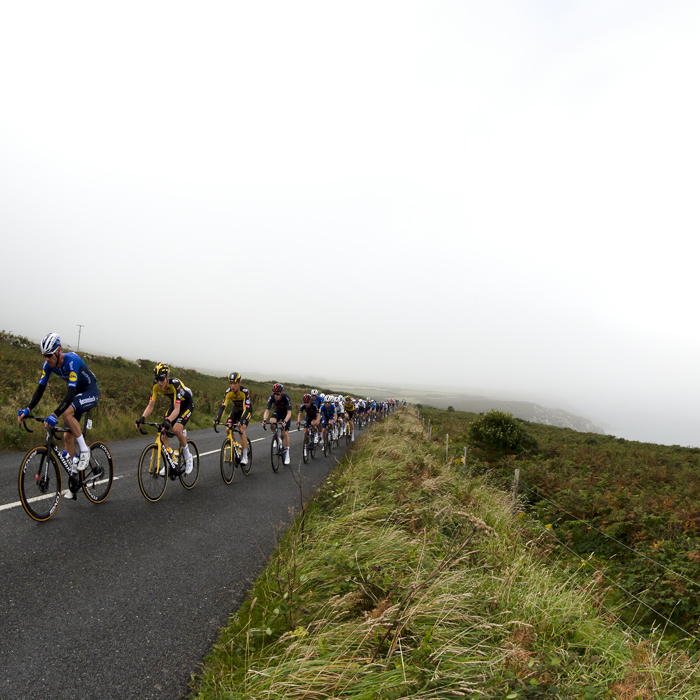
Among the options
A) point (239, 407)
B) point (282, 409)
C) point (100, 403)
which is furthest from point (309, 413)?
point (100, 403)

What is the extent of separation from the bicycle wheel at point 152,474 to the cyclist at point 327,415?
7669 millimetres

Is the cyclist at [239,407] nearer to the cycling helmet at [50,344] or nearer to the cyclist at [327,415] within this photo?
the cycling helmet at [50,344]

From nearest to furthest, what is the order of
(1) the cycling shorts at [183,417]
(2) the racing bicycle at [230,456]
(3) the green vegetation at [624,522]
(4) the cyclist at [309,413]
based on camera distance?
(3) the green vegetation at [624,522] < (1) the cycling shorts at [183,417] < (2) the racing bicycle at [230,456] < (4) the cyclist at [309,413]

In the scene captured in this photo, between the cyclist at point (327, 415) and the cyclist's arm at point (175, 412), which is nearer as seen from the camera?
the cyclist's arm at point (175, 412)

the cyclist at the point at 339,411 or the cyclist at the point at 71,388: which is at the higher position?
the cyclist at the point at 71,388

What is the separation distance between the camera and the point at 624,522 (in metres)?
8.03

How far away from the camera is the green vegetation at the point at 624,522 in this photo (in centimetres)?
567

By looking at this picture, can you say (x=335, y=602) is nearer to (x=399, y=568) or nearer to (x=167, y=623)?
(x=399, y=568)

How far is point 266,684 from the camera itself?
255 centimetres

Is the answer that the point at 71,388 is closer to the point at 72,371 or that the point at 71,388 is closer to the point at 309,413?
the point at 72,371

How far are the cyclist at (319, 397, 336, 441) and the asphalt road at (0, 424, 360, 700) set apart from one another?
23.8 ft

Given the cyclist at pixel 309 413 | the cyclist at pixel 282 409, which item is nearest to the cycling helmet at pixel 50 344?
the cyclist at pixel 282 409

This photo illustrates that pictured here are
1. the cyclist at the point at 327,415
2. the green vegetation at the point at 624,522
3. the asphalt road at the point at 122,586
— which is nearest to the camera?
the asphalt road at the point at 122,586

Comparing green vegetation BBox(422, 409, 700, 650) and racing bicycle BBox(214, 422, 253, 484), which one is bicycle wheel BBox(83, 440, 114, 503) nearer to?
racing bicycle BBox(214, 422, 253, 484)
